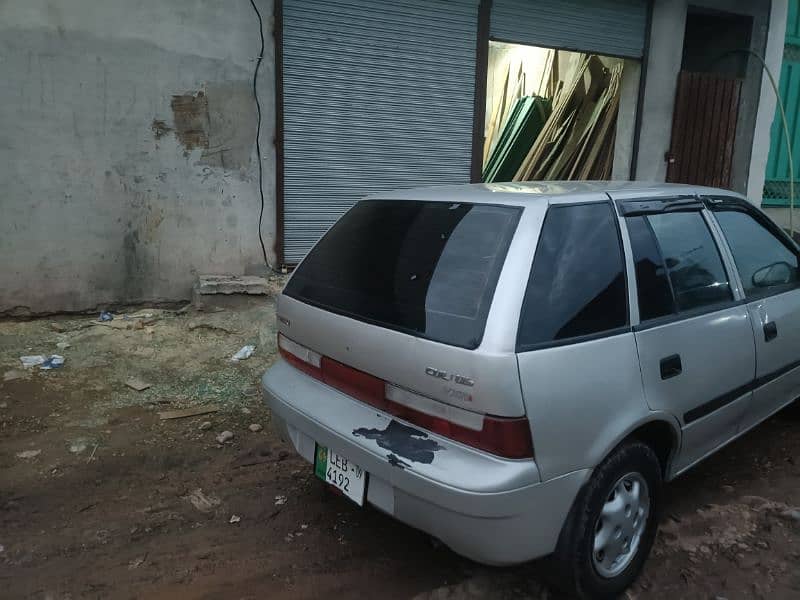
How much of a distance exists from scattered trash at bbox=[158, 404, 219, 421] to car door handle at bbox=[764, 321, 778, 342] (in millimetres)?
3366

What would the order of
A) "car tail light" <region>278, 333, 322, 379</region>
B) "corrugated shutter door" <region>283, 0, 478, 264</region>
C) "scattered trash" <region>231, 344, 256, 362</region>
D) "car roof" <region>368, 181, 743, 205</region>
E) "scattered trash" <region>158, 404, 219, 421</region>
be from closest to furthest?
"car roof" <region>368, 181, 743, 205</region> → "car tail light" <region>278, 333, 322, 379</region> → "scattered trash" <region>158, 404, 219, 421</region> → "scattered trash" <region>231, 344, 256, 362</region> → "corrugated shutter door" <region>283, 0, 478, 264</region>

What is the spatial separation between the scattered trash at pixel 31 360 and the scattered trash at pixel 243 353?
143 centimetres

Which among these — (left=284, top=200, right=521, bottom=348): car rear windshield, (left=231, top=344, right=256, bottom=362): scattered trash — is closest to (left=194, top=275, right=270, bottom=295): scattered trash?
(left=231, top=344, right=256, bottom=362): scattered trash

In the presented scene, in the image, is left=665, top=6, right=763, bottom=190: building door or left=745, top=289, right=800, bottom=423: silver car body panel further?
left=665, top=6, right=763, bottom=190: building door

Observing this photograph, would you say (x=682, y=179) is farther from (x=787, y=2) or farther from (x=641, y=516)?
(x=641, y=516)

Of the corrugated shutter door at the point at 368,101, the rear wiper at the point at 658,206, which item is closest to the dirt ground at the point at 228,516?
the rear wiper at the point at 658,206

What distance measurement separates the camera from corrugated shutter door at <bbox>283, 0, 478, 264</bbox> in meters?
6.32

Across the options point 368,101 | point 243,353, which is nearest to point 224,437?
point 243,353

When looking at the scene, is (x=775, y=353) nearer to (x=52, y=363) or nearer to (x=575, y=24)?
(x=52, y=363)

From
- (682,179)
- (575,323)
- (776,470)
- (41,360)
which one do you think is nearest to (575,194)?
(575,323)

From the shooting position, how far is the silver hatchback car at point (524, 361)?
216 cm

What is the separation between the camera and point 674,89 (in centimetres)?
833

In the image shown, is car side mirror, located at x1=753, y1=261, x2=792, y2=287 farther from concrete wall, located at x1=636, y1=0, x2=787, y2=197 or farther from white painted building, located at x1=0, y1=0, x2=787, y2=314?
concrete wall, located at x1=636, y1=0, x2=787, y2=197

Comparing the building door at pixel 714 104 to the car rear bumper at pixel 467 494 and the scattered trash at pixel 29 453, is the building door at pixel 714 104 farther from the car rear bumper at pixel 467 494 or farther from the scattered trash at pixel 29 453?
the scattered trash at pixel 29 453
